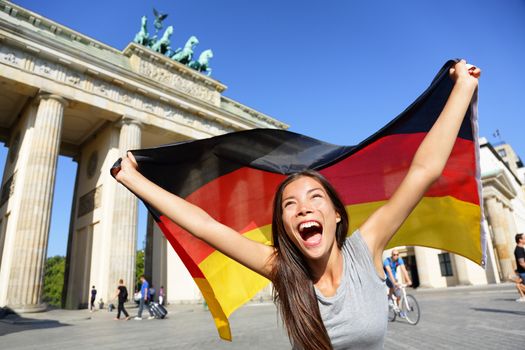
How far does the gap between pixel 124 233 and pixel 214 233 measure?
1885cm

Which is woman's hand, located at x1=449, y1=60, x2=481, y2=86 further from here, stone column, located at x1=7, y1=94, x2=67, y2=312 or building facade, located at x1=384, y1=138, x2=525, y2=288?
building facade, located at x1=384, y1=138, x2=525, y2=288

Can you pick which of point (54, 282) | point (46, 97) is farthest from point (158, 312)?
point (54, 282)

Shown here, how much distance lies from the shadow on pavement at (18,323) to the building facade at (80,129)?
0.59 m

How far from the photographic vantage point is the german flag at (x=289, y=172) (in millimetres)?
2623

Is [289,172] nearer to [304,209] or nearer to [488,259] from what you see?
[304,209]

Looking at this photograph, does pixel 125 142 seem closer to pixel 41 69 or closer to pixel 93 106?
pixel 93 106

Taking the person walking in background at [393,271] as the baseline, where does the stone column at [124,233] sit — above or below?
above

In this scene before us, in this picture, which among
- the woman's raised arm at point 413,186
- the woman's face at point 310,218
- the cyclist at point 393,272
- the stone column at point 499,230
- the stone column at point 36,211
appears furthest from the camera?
the stone column at point 499,230

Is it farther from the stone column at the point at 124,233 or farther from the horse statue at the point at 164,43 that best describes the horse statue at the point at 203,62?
the stone column at the point at 124,233

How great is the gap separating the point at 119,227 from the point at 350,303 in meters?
19.5

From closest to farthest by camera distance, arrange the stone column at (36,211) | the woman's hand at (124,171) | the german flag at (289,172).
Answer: the woman's hand at (124,171) → the german flag at (289,172) → the stone column at (36,211)

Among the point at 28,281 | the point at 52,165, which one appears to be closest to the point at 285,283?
the point at 28,281

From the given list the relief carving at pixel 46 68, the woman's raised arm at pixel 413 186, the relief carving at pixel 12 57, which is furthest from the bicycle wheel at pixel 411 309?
the relief carving at pixel 12 57

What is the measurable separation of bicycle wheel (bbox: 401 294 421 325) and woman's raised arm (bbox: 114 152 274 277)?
7325 millimetres
